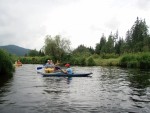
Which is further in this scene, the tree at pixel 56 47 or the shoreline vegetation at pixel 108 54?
the tree at pixel 56 47

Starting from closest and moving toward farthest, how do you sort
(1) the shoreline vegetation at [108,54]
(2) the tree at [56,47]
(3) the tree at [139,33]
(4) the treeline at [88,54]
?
1. (1) the shoreline vegetation at [108,54]
2. (4) the treeline at [88,54]
3. (2) the tree at [56,47]
4. (3) the tree at [139,33]

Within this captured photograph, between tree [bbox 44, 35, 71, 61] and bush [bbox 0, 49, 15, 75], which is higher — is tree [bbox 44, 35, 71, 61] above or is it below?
above

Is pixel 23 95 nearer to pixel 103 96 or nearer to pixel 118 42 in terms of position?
pixel 103 96

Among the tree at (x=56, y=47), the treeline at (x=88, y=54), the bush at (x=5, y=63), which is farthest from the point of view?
the tree at (x=56, y=47)

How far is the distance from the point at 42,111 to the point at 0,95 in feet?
17.1

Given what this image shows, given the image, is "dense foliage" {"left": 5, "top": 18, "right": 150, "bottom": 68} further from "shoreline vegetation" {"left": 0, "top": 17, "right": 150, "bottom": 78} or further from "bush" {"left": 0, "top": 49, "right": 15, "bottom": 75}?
"bush" {"left": 0, "top": 49, "right": 15, "bottom": 75}

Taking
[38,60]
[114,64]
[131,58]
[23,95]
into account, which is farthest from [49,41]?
[23,95]

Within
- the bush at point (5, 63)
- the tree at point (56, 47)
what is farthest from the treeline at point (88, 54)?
the bush at point (5, 63)

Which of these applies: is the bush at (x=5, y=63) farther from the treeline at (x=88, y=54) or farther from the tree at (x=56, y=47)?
the tree at (x=56, y=47)

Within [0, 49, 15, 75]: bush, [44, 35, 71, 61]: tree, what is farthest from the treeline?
[0, 49, 15, 75]: bush

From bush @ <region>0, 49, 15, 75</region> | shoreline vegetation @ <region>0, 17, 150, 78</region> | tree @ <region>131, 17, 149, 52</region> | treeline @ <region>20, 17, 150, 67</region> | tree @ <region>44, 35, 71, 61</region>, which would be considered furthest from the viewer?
tree @ <region>131, 17, 149, 52</region>

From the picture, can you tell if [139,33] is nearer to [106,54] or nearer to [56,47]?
[106,54]

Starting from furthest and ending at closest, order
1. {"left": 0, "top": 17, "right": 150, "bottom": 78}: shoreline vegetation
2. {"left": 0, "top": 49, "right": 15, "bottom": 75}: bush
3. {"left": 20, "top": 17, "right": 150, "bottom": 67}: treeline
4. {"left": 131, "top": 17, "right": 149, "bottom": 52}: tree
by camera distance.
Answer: {"left": 131, "top": 17, "right": 149, "bottom": 52}: tree → {"left": 20, "top": 17, "right": 150, "bottom": 67}: treeline → {"left": 0, "top": 17, "right": 150, "bottom": 78}: shoreline vegetation → {"left": 0, "top": 49, "right": 15, "bottom": 75}: bush

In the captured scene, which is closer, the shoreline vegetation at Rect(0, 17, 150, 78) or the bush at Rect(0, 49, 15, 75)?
the bush at Rect(0, 49, 15, 75)
